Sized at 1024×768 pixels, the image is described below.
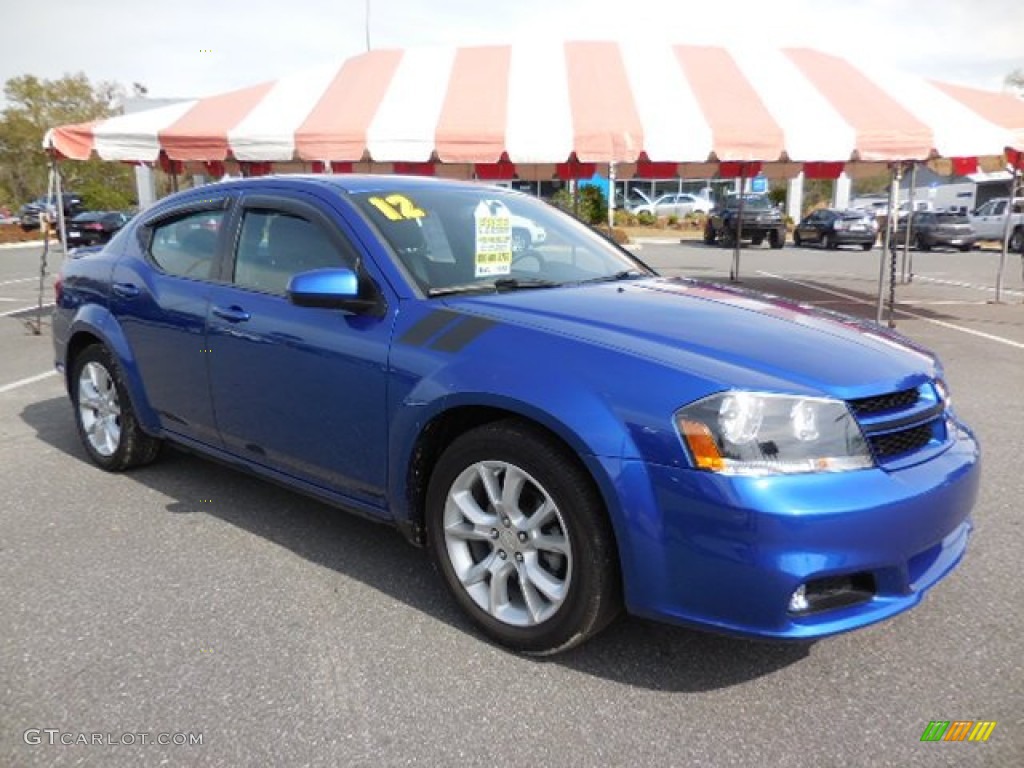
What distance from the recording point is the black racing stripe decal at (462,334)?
274 centimetres

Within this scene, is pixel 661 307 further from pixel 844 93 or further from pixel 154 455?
pixel 844 93

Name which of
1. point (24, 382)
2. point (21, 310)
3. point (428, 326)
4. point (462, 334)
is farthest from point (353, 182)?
point (21, 310)

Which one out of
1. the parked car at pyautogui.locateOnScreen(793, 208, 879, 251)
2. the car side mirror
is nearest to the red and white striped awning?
the car side mirror

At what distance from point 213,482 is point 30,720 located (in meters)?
2.06

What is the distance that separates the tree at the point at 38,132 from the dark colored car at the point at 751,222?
3575 cm

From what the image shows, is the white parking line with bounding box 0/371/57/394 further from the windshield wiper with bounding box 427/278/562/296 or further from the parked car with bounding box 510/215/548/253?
the windshield wiper with bounding box 427/278/562/296

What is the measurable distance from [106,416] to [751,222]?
2565cm

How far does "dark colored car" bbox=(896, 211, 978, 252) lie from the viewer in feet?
88.4

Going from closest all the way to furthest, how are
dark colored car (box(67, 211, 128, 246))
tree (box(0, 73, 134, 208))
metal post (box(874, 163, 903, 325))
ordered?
metal post (box(874, 163, 903, 325)), dark colored car (box(67, 211, 128, 246)), tree (box(0, 73, 134, 208))

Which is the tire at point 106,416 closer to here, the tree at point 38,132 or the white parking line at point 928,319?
the white parking line at point 928,319

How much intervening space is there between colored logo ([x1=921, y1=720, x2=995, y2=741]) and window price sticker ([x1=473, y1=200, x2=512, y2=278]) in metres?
2.14

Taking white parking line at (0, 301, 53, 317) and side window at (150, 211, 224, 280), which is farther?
white parking line at (0, 301, 53, 317)

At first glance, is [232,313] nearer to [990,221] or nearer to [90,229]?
[90,229]

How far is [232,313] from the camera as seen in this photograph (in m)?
3.49
